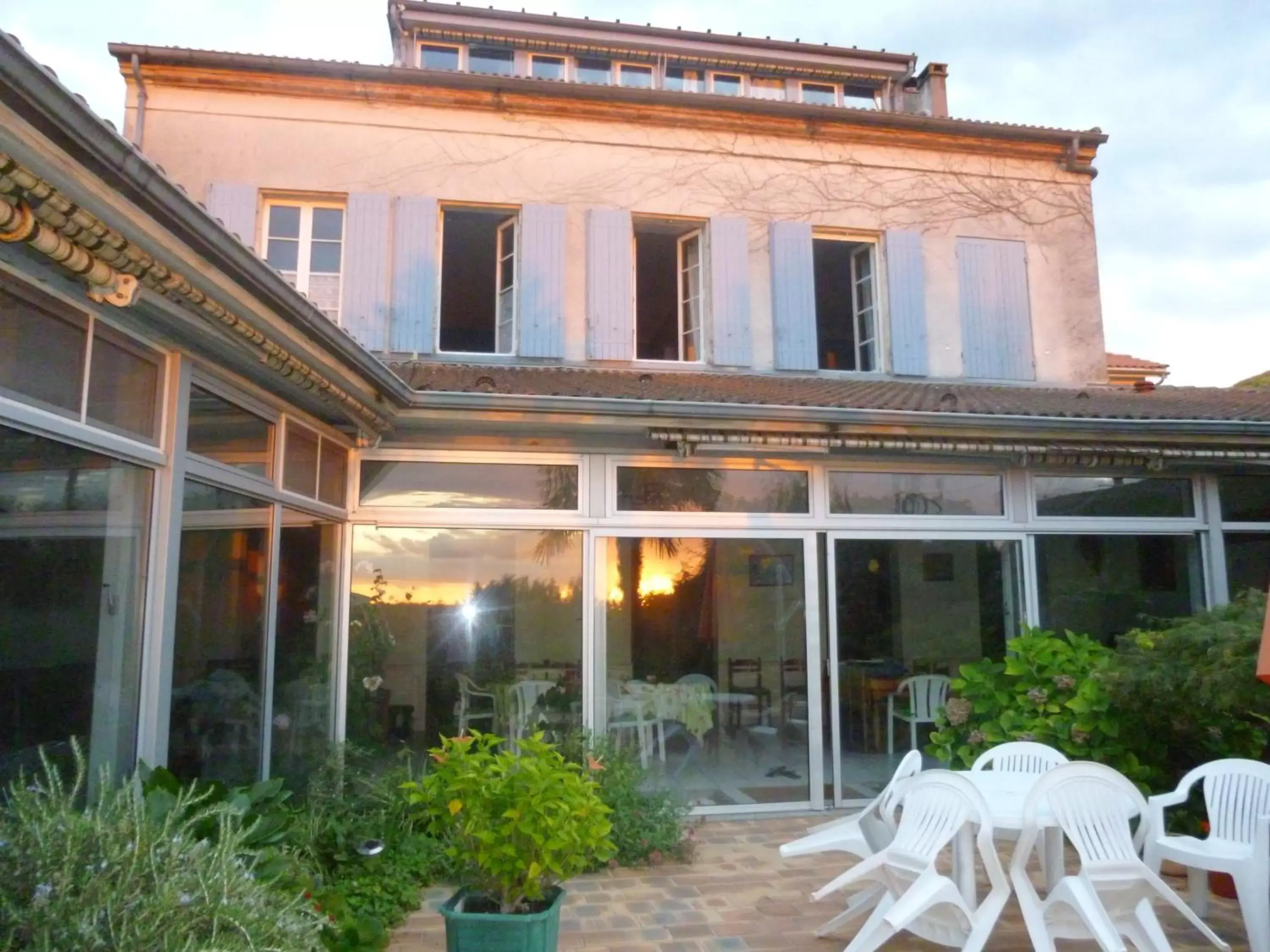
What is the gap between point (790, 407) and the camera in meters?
6.11

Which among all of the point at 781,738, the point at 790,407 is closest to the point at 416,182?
the point at 790,407

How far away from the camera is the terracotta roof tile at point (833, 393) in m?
6.35

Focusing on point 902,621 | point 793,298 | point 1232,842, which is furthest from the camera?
point 793,298

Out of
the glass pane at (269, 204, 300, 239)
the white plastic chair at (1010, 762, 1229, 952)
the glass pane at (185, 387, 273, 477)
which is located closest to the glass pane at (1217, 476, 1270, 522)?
the white plastic chair at (1010, 762, 1229, 952)

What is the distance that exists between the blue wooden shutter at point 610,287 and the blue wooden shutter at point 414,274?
4.44ft

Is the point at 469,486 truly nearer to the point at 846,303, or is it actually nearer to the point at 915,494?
the point at 915,494

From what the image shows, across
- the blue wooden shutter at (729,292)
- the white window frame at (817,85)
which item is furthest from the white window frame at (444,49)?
the blue wooden shutter at (729,292)

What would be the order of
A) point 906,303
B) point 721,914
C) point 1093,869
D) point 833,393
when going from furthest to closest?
point 906,303 < point 833,393 < point 721,914 < point 1093,869

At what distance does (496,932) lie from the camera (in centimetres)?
356

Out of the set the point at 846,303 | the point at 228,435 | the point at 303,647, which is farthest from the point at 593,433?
the point at 846,303

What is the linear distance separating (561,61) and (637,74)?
1188 mm

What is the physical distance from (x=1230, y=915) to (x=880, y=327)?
18.4ft

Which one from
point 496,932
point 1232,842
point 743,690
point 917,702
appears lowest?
point 496,932

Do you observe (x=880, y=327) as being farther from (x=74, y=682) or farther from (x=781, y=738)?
(x=74, y=682)
